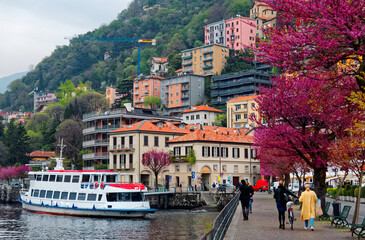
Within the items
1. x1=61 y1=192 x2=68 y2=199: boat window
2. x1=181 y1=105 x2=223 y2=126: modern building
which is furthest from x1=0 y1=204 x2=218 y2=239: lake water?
x1=181 y1=105 x2=223 y2=126: modern building

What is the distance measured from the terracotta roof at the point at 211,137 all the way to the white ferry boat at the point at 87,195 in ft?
75.1

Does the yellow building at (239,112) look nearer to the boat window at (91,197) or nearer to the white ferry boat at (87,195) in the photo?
the white ferry boat at (87,195)

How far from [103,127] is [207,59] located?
203 ft

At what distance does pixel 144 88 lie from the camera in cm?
16025

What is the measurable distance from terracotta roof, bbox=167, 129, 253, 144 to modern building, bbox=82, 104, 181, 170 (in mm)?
16678

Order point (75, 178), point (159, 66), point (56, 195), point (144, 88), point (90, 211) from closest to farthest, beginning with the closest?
point (90, 211), point (75, 178), point (56, 195), point (144, 88), point (159, 66)

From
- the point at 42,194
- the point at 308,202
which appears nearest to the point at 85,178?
the point at 42,194

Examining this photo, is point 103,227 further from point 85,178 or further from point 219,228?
point 219,228

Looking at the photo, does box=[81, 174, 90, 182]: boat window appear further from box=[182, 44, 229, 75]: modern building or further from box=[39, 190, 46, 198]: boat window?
box=[182, 44, 229, 75]: modern building

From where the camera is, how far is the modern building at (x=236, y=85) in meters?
Result: 134

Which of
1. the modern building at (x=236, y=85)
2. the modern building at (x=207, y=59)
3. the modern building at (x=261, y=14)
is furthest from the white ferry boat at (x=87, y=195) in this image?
the modern building at (x=261, y=14)

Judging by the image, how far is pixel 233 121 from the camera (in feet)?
401

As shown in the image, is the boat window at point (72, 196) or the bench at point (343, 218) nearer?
the bench at point (343, 218)

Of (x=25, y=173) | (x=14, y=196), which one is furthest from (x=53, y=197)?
(x=25, y=173)
